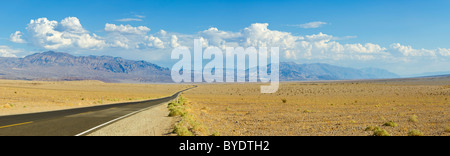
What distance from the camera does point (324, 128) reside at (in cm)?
1590
